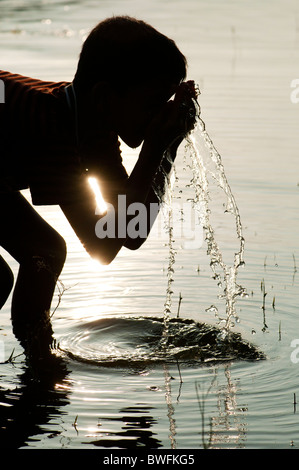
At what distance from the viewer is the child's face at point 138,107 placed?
3.93 m

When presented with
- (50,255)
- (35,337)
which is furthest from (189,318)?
(50,255)

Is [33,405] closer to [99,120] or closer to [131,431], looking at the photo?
[131,431]

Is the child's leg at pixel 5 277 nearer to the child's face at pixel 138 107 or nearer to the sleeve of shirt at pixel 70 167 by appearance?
the sleeve of shirt at pixel 70 167

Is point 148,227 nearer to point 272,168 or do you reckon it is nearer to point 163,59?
point 163,59

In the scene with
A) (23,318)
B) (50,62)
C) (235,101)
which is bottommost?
(23,318)

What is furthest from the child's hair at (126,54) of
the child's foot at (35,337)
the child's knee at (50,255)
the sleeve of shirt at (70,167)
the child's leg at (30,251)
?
the child's foot at (35,337)

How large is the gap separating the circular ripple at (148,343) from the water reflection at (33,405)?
0.89 ft

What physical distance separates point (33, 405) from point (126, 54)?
5.34 ft

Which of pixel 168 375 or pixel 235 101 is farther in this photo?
pixel 235 101

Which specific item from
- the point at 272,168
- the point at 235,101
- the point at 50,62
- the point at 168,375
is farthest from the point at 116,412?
the point at 50,62

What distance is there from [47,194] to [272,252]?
2.87m

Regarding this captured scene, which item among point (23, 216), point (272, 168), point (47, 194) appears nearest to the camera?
point (47, 194)

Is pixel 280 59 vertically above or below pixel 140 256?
above

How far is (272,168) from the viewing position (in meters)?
8.66
